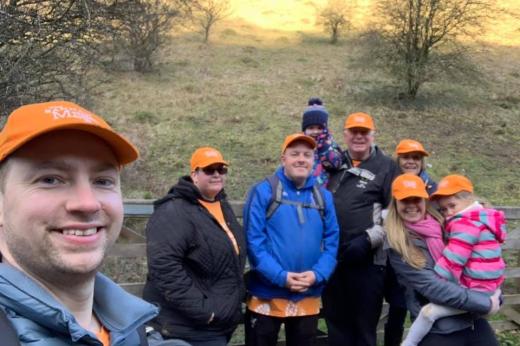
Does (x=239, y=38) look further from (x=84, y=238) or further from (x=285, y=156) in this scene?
(x=84, y=238)

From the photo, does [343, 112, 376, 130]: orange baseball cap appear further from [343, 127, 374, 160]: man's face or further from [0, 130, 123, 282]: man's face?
[0, 130, 123, 282]: man's face

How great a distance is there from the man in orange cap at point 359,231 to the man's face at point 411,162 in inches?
5.8

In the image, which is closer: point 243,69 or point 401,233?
point 401,233

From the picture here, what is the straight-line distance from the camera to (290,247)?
3.65 m

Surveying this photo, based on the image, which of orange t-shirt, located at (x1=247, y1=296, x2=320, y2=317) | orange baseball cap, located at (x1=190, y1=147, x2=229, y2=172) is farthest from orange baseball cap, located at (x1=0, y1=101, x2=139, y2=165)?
orange t-shirt, located at (x1=247, y1=296, x2=320, y2=317)

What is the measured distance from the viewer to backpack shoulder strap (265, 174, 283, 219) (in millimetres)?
3688

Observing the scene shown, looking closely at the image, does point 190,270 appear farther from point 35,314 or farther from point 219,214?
point 35,314

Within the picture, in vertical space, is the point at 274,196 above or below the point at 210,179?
below

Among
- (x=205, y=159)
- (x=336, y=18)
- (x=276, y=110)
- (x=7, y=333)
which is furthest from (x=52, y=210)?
(x=336, y=18)

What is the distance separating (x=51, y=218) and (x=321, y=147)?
301 centimetres

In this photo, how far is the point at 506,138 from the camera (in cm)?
1537

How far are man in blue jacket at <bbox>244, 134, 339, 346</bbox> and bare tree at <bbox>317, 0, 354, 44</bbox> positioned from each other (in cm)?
2561

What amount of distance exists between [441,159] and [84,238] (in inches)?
514

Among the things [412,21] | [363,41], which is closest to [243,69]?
[363,41]
